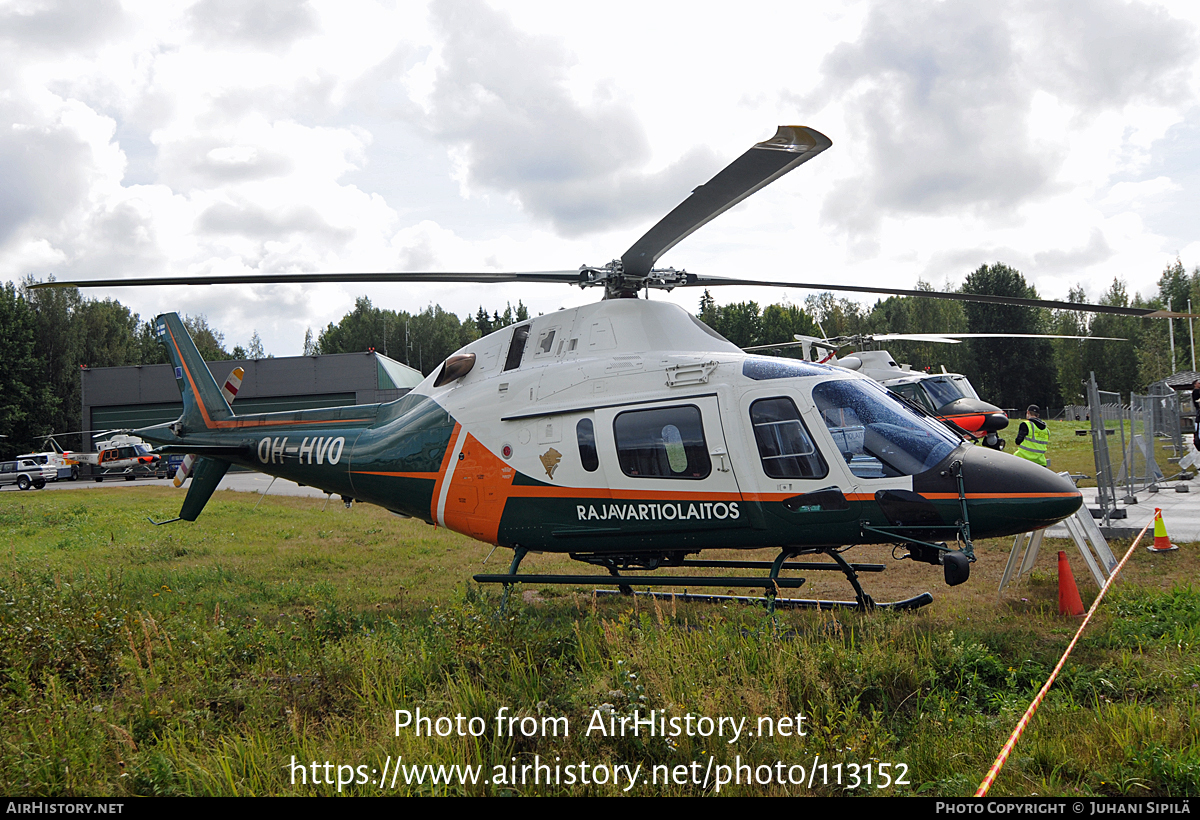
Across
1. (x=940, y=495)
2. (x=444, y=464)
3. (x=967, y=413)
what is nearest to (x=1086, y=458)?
(x=967, y=413)

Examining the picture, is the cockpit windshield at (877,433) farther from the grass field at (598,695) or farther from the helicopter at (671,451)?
the grass field at (598,695)

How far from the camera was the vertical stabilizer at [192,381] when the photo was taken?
10461 mm

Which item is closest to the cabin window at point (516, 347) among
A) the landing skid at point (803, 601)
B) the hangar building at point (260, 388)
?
the landing skid at point (803, 601)

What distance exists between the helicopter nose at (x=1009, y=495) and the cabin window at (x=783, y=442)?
0.94m

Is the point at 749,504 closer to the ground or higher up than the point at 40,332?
closer to the ground

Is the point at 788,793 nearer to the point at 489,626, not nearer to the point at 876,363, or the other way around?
the point at 489,626

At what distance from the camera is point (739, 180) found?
18.1 ft

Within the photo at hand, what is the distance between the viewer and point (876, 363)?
1983 cm

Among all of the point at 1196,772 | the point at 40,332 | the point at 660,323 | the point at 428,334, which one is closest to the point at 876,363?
the point at 660,323

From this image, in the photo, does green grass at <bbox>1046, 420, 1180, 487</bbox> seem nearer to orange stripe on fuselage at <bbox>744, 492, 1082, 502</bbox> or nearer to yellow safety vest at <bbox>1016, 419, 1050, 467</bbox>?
yellow safety vest at <bbox>1016, 419, 1050, 467</bbox>

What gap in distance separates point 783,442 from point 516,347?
3345 mm

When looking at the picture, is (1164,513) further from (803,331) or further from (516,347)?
(803,331)

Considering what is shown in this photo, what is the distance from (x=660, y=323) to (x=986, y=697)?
463cm

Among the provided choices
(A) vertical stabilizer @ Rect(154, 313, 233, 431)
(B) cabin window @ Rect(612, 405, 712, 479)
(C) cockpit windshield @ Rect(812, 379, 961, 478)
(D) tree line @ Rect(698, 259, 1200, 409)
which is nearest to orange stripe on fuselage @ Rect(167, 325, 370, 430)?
(A) vertical stabilizer @ Rect(154, 313, 233, 431)
